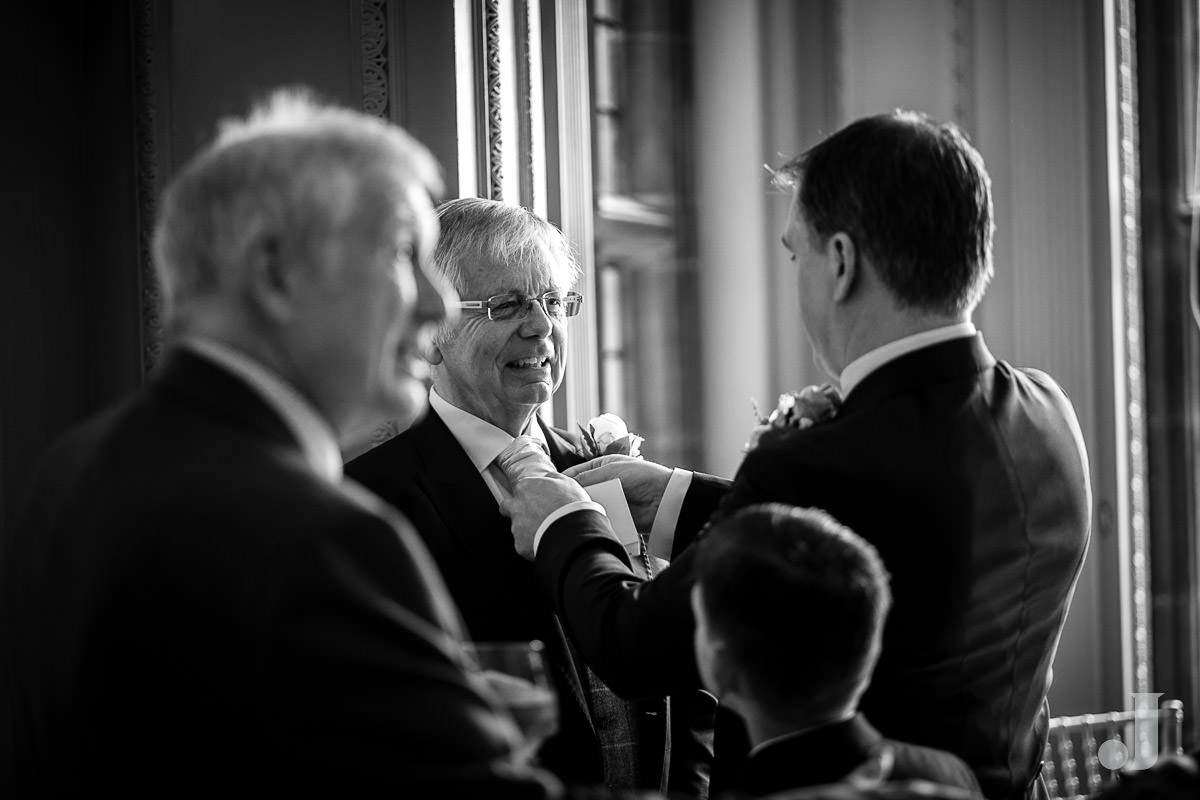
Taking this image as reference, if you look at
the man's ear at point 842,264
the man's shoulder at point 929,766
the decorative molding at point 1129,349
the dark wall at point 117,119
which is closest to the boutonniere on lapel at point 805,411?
the man's ear at point 842,264

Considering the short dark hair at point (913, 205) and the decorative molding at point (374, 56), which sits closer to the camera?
the short dark hair at point (913, 205)

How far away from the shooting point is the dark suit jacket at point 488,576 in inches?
96.7

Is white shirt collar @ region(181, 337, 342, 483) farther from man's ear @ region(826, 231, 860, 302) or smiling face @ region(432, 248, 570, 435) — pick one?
smiling face @ region(432, 248, 570, 435)

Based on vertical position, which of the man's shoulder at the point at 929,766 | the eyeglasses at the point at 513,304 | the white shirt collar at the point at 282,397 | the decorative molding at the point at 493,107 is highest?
the decorative molding at the point at 493,107

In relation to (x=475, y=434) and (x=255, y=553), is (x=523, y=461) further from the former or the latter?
(x=255, y=553)

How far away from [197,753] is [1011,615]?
1225 mm

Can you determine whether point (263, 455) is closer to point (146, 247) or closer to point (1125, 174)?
point (146, 247)

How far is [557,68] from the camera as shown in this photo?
3.87 metres

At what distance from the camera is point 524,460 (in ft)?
8.26

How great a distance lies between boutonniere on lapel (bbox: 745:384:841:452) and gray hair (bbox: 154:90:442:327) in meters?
0.81

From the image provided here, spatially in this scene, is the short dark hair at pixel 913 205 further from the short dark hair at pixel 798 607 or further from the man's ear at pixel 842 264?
the short dark hair at pixel 798 607

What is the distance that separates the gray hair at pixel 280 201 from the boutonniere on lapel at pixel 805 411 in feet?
2.67

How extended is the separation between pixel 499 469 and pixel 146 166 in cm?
138

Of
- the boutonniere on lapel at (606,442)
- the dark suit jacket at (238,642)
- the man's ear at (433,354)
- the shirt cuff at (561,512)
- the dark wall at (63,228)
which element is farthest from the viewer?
the dark wall at (63,228)
